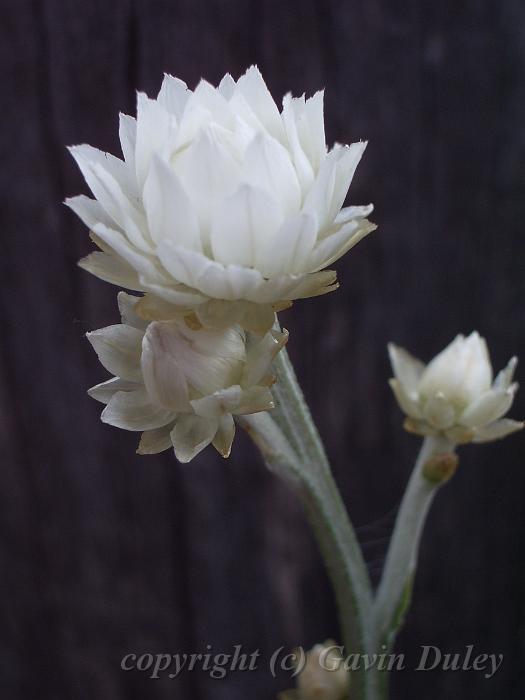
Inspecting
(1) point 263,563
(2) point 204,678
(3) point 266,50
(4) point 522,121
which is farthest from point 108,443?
(4) point 522,121

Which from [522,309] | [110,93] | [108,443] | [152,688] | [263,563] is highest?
[110,93]

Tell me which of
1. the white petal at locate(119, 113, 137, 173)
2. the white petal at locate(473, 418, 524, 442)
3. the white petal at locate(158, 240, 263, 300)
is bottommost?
the white petal at locate(473, 418, 524, 442)

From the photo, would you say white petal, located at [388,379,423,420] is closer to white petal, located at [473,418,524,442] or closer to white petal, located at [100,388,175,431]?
white petal, located at [473,418,524,442]

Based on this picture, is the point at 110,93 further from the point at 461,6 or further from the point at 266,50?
the point at 461,6

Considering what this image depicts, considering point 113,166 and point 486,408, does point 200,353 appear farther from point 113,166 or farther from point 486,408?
point 486,408

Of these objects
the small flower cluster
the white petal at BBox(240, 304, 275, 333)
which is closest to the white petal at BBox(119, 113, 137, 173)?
the small flower cluster

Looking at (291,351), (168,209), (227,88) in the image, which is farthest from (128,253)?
(291,351)

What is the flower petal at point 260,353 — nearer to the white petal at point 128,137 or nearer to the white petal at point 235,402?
the white petal at point 235,402
